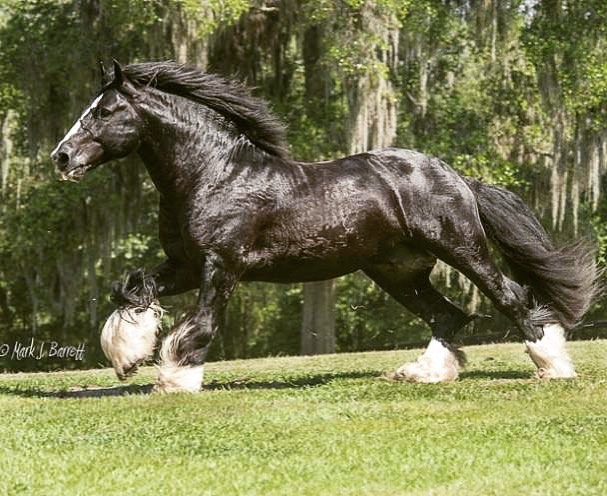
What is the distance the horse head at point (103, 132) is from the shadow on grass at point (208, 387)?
1988 mm

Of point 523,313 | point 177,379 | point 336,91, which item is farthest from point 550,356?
point 336,91

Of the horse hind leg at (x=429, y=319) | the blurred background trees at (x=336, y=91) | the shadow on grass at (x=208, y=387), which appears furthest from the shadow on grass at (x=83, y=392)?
the blurred background trees at (x=336, y=91)

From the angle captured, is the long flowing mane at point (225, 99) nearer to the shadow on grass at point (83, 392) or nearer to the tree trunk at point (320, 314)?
the shadow on grass at point (83, 392)

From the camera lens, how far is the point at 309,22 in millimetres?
21750

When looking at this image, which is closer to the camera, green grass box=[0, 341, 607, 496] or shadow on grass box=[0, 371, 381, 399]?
green grass box=[0, 341, 607, 496]

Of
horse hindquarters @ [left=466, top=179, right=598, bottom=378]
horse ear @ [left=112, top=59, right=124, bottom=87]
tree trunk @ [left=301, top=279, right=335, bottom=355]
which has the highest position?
horse ear @ [left=112, top=59, right=124, bottom=87]

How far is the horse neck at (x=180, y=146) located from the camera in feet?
29.6

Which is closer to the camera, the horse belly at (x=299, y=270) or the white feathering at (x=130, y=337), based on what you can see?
the white feathering at (x=130, y=337)

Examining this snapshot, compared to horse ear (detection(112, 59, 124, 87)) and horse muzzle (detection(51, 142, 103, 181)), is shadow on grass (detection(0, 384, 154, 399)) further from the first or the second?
horse ear (detection(112, 59, 124, 87))

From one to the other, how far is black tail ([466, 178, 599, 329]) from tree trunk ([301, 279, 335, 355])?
44.0 ft

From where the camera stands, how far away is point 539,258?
9.84 metres

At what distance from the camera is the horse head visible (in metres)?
8.82

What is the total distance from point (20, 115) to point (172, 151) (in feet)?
49.7

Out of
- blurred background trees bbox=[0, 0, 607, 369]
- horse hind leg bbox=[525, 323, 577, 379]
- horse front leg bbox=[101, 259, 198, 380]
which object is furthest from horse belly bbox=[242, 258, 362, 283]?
blurred background trees bbox=[0, 0, 607, 369]
